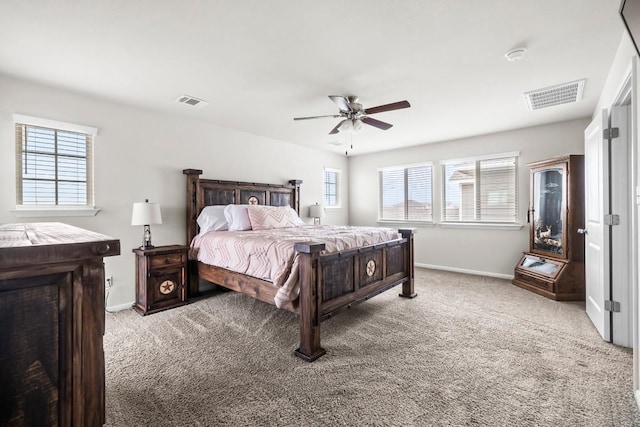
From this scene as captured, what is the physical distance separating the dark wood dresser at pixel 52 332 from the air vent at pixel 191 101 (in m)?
3.13

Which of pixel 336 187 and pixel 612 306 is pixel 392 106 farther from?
pixel 336 187

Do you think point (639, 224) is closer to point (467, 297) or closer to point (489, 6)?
point (489, 6)

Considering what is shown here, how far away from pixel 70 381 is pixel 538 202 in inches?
213

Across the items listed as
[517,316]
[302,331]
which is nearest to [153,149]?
[302,331]

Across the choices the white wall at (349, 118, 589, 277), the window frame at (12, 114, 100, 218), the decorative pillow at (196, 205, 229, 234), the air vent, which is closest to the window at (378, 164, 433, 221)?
the white wall at (349, 118, 589, 277)

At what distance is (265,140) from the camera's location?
5289 millimetres

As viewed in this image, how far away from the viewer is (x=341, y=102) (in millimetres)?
2953

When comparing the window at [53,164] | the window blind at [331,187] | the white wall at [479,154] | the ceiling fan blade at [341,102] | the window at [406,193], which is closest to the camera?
the ceiling fan blade at [341,102]

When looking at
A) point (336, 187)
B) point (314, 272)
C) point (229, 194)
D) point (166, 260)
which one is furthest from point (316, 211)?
point (314, 272)

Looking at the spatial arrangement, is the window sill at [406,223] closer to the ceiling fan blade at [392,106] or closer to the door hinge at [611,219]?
→ the door hinge at [611,219]

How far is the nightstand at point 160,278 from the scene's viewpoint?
11.2 ft

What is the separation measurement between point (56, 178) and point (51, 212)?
1.25 feet

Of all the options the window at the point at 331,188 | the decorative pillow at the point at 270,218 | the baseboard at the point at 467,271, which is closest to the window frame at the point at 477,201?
the baseboard at the point at 467,271

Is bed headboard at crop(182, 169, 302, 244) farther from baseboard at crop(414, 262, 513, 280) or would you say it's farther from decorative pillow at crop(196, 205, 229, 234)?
baseboard at crop(414, 262, 513, 280)
